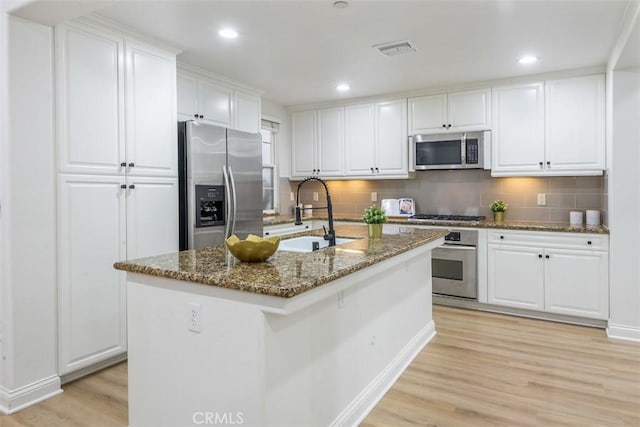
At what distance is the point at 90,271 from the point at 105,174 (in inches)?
25.3

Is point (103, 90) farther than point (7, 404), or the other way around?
point (103, 90)

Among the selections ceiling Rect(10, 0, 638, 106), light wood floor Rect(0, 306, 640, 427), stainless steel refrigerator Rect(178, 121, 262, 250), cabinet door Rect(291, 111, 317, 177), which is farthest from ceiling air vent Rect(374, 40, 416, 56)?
light wood floor Rect(0, 306, 640, 427)

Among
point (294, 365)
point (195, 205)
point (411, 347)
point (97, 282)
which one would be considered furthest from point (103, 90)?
point (411, 347)

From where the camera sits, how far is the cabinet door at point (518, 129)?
413cm

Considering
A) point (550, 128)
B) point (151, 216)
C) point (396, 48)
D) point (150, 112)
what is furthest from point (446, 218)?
point (150, 112)

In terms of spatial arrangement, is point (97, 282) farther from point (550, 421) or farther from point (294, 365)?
point (550, 421)

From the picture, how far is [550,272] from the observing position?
3.87 m

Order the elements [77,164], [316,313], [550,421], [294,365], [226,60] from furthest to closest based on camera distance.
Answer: [226,60] → [77,164] → [550,421] → [316,313] → [294,365]

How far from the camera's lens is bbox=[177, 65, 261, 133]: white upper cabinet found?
3.72 meters

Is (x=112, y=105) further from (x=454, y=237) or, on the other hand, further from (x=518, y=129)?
(x=518, y=129)

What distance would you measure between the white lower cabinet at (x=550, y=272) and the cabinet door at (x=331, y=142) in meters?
2.07

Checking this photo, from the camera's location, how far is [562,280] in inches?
151

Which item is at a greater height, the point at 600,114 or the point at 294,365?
the point at 600,114

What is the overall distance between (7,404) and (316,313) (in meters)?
1.88
